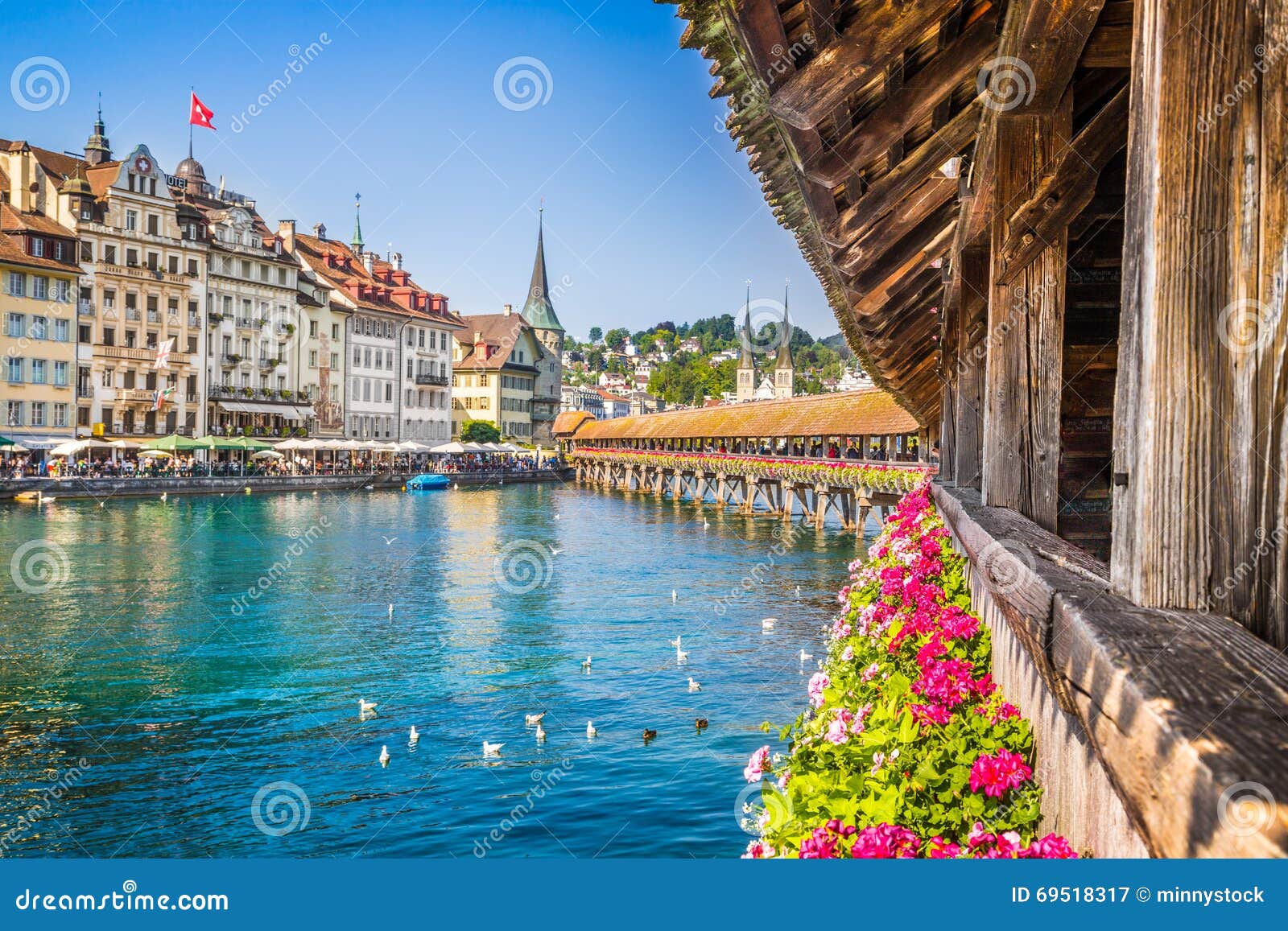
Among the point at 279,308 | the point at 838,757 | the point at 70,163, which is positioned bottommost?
the point at 838,757

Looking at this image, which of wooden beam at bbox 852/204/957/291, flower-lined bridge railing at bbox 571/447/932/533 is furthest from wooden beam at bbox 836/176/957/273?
flower-lined bridge railing at bbox 571/447/932/533

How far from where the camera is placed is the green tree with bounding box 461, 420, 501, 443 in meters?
91.9

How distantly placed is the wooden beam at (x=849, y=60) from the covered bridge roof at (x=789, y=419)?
32.8 metres

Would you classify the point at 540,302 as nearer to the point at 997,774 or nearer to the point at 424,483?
the point at 424,483

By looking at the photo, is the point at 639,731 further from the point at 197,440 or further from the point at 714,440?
the point at 714,440

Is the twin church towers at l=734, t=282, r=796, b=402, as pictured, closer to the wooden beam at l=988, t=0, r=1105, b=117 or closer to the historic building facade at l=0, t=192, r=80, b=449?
the historic building facade at l=0, t=192, r=80, b=449

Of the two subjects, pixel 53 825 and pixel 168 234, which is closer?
pixel 53 825

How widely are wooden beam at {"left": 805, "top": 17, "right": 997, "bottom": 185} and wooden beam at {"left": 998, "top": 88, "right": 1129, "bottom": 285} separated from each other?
575mm

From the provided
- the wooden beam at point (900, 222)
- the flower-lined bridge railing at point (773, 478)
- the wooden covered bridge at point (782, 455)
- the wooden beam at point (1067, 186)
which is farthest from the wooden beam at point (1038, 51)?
the wooden covered bridge at point (782, 455)

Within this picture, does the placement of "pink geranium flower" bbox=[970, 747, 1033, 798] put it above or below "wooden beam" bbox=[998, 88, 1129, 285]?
below

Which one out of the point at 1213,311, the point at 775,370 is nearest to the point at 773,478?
the point at 1213,311

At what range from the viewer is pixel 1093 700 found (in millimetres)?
1884

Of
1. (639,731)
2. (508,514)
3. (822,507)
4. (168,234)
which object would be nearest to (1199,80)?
(639,731)

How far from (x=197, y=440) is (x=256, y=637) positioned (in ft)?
135
